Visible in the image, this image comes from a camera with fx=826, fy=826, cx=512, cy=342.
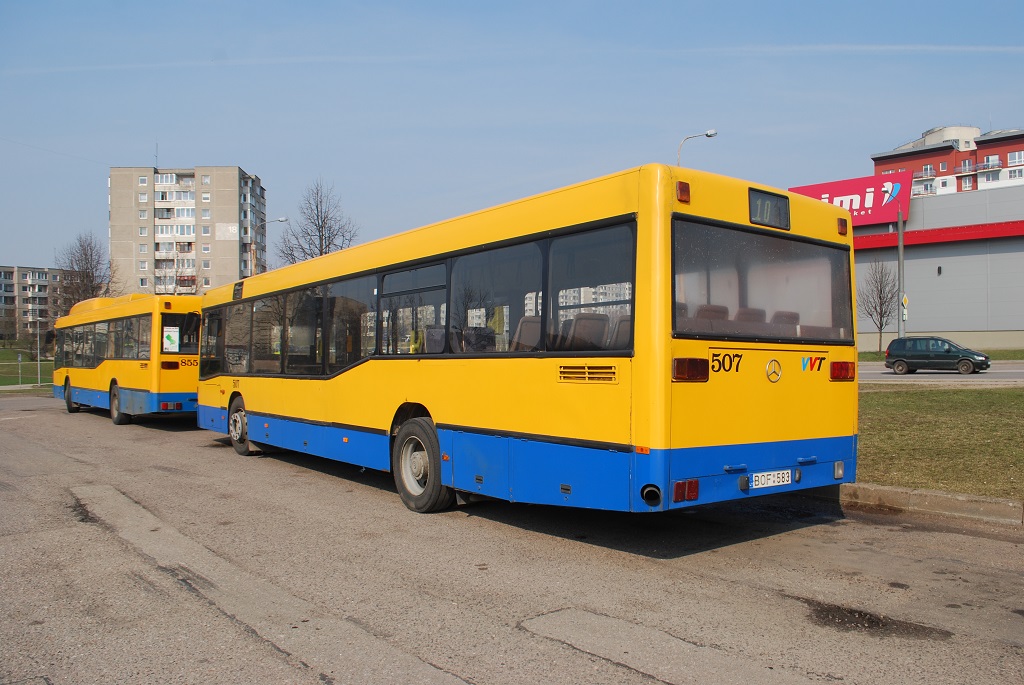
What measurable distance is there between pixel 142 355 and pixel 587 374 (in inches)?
554

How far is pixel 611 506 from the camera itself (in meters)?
6.18

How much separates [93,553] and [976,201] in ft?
199

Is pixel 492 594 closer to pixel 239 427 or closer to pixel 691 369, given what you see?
pixel 691 369

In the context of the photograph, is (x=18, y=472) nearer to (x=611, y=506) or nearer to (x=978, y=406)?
(x=611, y=506)

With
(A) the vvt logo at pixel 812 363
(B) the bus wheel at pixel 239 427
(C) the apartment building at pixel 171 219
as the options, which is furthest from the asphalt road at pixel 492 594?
(C) the apartment building at pixel 171 219

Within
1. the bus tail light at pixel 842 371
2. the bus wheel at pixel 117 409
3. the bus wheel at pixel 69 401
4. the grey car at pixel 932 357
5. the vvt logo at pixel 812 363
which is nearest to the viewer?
the vvt logo at pixel 812 363

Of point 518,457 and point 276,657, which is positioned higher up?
point 518,457

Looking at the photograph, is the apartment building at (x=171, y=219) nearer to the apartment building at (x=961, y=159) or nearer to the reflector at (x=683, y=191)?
the apartment building at (x=961, y=159)

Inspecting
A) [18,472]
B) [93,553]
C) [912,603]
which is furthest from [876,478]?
[18,472]

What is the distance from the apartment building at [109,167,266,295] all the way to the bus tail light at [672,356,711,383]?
111695mm

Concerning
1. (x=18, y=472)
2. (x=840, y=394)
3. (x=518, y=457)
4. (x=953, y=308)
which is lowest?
(x=18, y=472)

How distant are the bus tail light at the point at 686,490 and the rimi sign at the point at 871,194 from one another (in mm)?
55421

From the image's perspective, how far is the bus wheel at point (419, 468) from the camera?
8.32 m

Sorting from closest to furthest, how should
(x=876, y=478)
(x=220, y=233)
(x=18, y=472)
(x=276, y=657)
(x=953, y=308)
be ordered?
(x=276, y=657), (x=876, y=478), (x=18, y=472), (x=953, y=308), (x=220, y=233)
